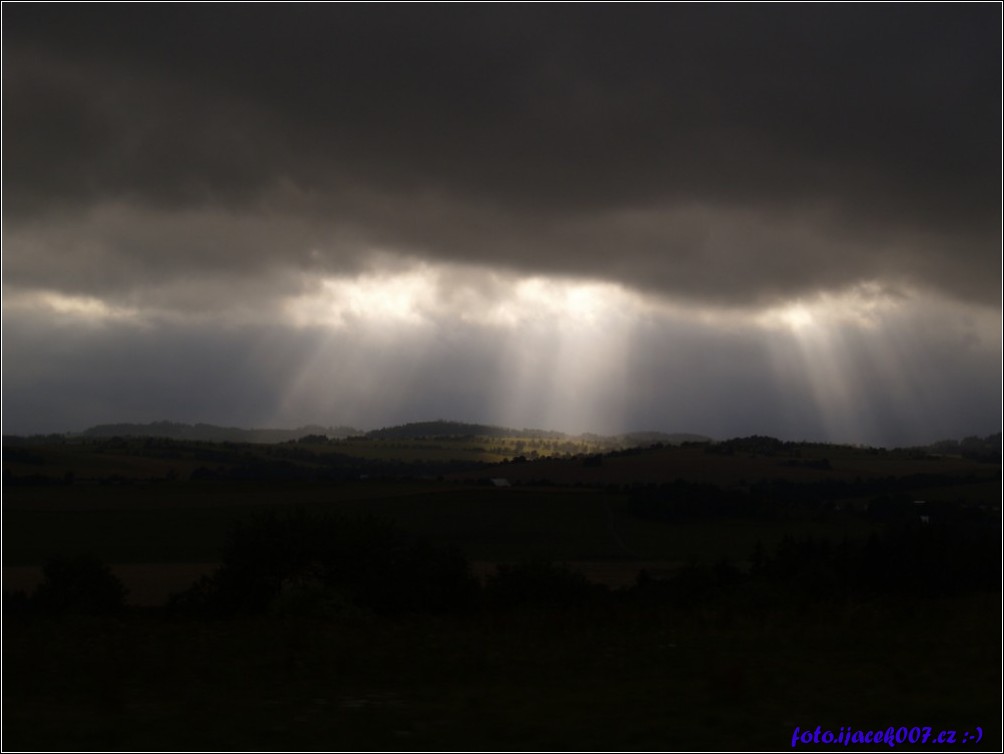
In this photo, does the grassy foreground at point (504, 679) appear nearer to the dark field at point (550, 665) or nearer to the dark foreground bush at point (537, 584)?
the dark field at point (550, 665)

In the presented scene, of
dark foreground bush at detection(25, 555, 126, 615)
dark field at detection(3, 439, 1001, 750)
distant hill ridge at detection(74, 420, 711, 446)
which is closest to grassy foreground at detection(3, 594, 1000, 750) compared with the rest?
dark field at detection(3, 439, 1001, 750)

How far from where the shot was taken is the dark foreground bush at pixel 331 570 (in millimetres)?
28203

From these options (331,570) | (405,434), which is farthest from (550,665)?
(405,434)

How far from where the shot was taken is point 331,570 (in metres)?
29.6

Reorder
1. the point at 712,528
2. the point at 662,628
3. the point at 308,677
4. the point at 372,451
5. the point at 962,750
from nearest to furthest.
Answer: the point at 962,750 → the point at 308,677 → the point at 662,628 → the point at 712,528 → the point at 372,451

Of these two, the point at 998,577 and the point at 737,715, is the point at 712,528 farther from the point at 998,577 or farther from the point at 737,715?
the point at 737,715

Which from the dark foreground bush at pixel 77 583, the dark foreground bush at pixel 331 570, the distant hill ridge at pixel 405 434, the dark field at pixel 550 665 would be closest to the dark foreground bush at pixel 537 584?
the dark field at pixel 550 665

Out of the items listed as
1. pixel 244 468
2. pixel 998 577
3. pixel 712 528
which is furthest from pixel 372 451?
pixel 998 577

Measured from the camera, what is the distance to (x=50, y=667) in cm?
1359

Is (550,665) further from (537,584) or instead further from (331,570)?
(537,584)

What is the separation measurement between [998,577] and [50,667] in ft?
92.2

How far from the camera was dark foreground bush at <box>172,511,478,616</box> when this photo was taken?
28203 millimetres

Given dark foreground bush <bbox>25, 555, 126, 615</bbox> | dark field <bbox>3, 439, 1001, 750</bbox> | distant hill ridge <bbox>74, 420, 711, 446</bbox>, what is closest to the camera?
dark field <bbox>3, 439, 1001, 750</bbox>

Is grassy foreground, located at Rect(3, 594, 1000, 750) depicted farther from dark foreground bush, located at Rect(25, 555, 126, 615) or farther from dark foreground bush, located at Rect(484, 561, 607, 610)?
dark foreground bush, located at Rect(25, 555, 126, 615)
